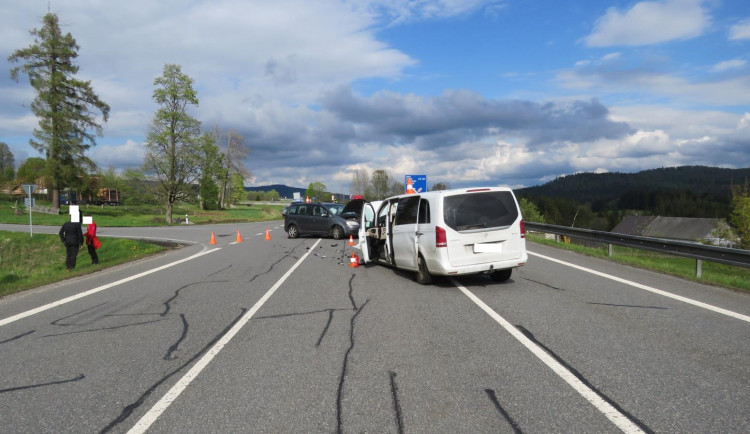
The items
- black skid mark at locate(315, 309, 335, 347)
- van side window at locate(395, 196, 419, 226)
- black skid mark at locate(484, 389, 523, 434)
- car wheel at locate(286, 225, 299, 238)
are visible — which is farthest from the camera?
car wheel at locate(286, 225, 299, 238)

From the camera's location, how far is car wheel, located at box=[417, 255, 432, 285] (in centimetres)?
952

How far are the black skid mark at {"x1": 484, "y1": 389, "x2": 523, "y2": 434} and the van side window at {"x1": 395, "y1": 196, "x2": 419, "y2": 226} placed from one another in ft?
20.1

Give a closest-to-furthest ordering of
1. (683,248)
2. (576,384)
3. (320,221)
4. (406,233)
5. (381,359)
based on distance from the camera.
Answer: (576,384) → (381,359) → (406,233) → (683,248) → (320,221)

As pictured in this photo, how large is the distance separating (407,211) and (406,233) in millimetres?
511

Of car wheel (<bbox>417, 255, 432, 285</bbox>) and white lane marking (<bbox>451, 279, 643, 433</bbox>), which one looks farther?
car wheel (<bbox>417, 255, 432, 285</bbox>)

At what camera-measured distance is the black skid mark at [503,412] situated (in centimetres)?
332

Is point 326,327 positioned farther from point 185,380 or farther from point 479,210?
point 479,210

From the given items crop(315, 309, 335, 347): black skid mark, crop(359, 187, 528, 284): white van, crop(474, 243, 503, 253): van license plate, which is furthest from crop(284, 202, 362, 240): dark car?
crop(315, 309, 335, 347): black skid mark

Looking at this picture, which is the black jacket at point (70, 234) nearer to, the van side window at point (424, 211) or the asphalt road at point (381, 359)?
the asphalt road at point (381, 359)

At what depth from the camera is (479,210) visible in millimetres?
9102

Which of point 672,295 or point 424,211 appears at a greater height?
point 424,211

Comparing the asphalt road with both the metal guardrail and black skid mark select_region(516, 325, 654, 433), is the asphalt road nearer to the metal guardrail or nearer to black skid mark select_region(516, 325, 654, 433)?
black skid mark select_region(516, 325, 654, 433)

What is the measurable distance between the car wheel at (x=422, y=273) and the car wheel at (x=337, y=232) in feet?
41.7

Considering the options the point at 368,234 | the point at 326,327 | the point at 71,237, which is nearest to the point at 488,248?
the point at 326,327
